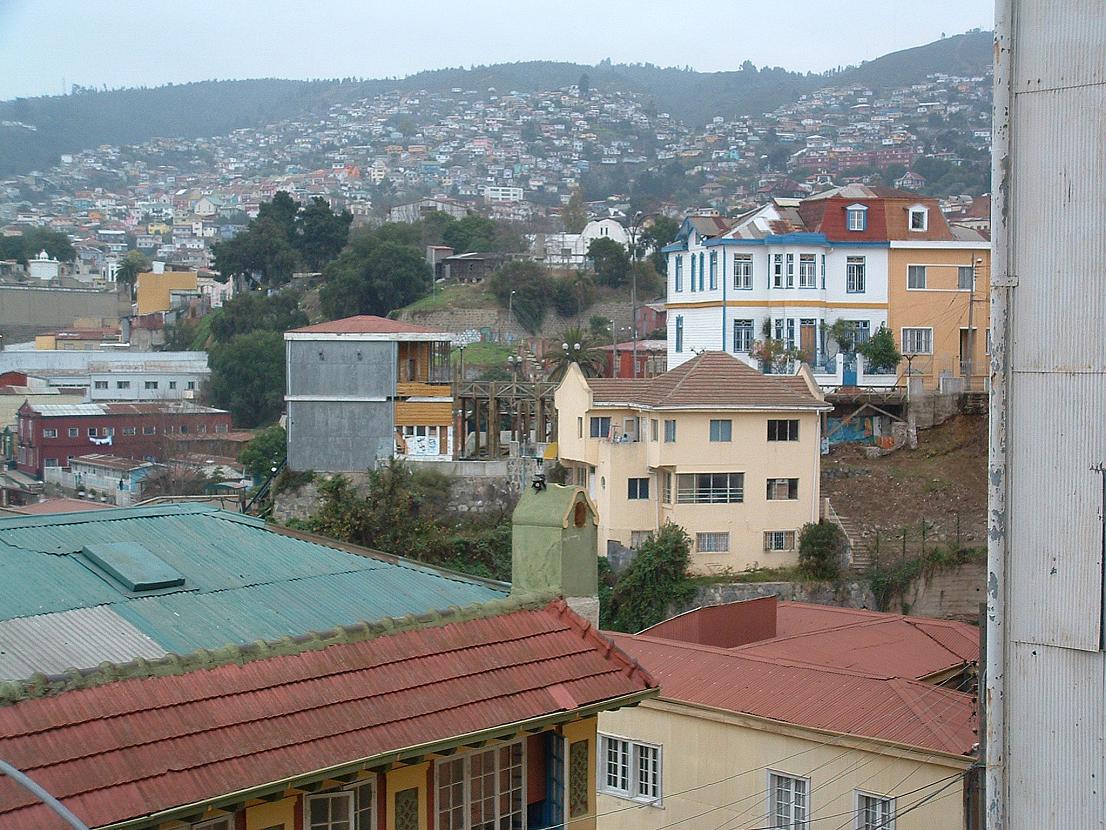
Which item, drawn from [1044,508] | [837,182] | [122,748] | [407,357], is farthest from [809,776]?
[837,182]

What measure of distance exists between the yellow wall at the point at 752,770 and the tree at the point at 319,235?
64.4m

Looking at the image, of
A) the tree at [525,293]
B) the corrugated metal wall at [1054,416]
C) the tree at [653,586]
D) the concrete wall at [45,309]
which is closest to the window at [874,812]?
the corrugated metal wall at [1054,416]

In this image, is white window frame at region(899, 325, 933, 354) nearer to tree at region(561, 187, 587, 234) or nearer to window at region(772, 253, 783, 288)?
window at region(772, 253, 783, 288)

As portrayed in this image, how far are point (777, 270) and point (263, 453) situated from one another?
66.3 ft

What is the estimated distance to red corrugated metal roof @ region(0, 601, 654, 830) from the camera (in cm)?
830

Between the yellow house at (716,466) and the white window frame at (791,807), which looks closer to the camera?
the white window frame at (791,807)

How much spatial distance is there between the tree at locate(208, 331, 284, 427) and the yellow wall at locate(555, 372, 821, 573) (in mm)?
30203

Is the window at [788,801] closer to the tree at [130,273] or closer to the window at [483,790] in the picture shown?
the window at [483,790]

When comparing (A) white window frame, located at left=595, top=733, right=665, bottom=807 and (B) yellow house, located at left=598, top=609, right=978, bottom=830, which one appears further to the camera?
(A) white window frame, located at left=595, top=733, right=665, bottom=807

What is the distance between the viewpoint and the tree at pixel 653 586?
33281mm

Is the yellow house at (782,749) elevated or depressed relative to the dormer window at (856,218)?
depressed

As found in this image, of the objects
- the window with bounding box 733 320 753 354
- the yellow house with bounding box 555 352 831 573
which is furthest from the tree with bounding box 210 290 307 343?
the yellow house with bounding box 555 352 831 573

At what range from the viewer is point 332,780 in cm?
934

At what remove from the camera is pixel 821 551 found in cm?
3441
